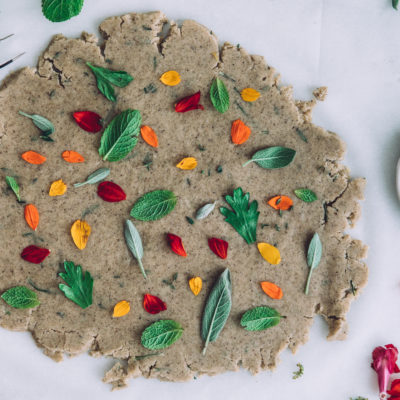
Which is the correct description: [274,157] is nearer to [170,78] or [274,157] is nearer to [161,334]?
[170,78]

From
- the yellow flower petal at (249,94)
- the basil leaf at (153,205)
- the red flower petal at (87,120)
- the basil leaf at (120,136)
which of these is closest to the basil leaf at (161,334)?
the basil leaf at (153,205)

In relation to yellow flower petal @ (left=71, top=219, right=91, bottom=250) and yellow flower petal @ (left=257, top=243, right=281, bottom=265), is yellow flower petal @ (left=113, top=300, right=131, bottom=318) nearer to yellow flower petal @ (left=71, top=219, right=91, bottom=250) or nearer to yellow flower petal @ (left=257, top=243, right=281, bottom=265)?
yellow flower petal @ (left=71, top=219, right=91, bottom=250)

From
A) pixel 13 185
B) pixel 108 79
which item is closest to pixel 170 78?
pixel 108 79

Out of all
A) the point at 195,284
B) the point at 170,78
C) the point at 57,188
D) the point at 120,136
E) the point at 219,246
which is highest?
the point at 170,78

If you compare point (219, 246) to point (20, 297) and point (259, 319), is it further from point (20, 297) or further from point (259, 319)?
point (20, 297)

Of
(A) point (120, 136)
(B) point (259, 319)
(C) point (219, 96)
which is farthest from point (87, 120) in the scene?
(B) point (259, 319)

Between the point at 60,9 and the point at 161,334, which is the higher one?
the point at 60,9

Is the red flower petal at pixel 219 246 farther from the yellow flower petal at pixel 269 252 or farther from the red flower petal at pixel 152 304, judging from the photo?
the red flower petal at pixel 152 304

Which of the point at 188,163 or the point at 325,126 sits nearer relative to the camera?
the point at 188,163
